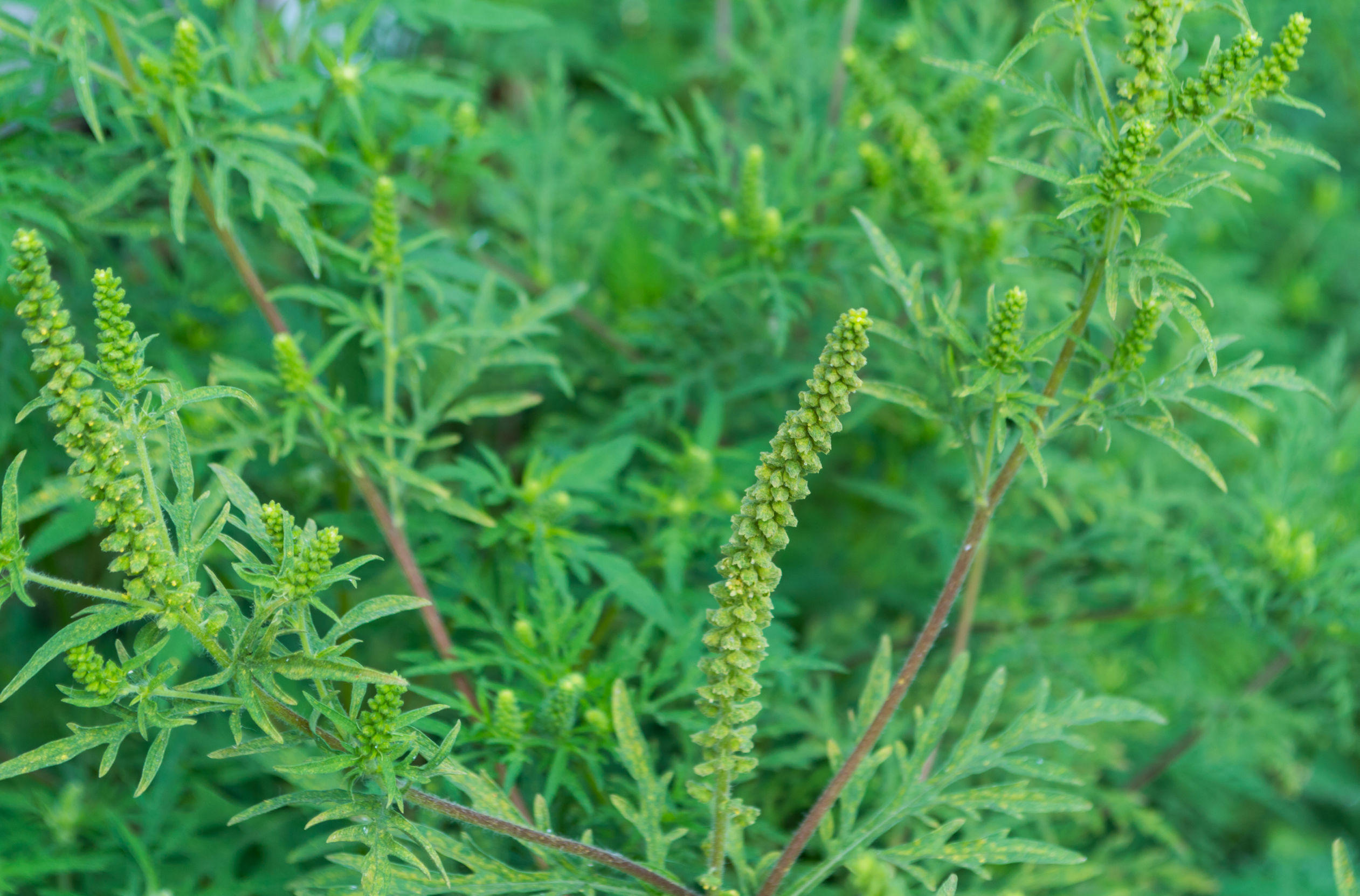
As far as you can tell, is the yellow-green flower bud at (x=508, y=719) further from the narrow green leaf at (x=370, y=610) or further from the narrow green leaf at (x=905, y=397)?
the narrow green leaf at (x=905, y=397)

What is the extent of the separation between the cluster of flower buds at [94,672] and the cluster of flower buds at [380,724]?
0.81ft

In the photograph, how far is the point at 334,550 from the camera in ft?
3.80

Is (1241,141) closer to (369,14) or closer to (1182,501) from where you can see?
(1182,501)

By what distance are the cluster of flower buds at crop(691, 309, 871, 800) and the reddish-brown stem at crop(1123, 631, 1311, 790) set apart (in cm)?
141

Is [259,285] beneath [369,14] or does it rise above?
beneath

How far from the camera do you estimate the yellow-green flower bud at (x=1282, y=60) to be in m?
1.17

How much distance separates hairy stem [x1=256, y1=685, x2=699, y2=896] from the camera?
3.88 feet

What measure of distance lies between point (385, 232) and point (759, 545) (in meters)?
0.86

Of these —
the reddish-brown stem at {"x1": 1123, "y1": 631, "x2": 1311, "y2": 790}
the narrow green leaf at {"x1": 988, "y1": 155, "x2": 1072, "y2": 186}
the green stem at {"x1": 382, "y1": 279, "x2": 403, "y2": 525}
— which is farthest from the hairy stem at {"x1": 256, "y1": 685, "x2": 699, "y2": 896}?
the reddish-brown stem at {"x1": 1123, "y1": 631, "x2": 1311, "y2": 790}

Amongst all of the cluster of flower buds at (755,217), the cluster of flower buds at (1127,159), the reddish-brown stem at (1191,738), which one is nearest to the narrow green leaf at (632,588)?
the cluster of flower buds at (755,217)

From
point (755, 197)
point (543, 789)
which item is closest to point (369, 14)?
point (755, 197)

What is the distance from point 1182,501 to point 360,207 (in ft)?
5.33

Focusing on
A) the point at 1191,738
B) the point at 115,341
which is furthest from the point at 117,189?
the point at 1191,738

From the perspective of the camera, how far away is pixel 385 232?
1.63 metres
